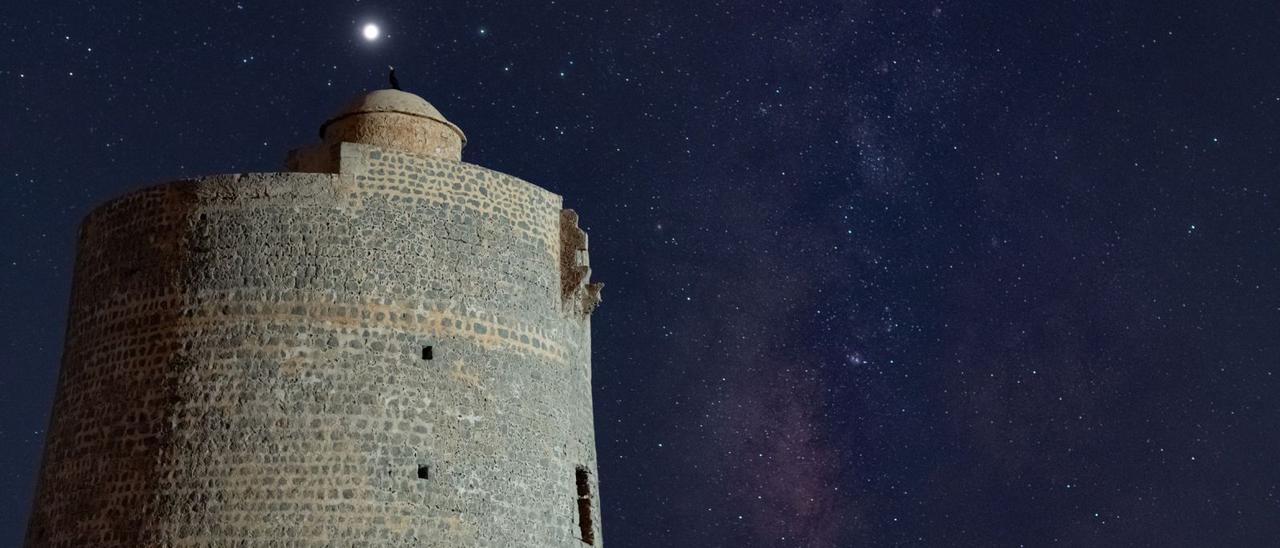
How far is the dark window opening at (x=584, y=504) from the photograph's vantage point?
56.1 feet

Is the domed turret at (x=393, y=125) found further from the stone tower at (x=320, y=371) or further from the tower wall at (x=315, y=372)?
the tower wall at (x=315, y=372)

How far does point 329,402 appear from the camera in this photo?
15.4 m

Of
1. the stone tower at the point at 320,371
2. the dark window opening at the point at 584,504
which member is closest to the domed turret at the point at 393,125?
the stone tower at the point at 320,371

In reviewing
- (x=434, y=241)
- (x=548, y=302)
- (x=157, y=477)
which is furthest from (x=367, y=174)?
(x=157, y=477)

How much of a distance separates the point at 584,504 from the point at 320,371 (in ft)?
11.2

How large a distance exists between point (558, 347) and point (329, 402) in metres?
2.79

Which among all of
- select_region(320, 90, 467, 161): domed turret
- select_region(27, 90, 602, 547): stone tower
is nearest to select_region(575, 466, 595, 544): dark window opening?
select_region(27, 90, 602, 547): stone tower

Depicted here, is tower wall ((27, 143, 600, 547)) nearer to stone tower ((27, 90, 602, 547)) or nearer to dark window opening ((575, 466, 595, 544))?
stone tower ((27, 90, 602, 547))

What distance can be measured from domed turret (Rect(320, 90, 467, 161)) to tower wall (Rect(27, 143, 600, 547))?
1136 millimetres

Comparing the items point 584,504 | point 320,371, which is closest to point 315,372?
point 320,371

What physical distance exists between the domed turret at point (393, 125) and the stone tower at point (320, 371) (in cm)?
63

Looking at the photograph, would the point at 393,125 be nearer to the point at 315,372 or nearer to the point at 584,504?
the point at 315,372

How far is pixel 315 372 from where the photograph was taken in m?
15.4

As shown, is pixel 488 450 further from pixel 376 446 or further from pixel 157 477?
pixel 157 477
